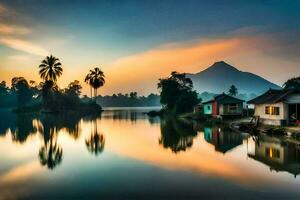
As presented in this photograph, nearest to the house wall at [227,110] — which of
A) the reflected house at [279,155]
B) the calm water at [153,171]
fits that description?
the calm water at [153,171]

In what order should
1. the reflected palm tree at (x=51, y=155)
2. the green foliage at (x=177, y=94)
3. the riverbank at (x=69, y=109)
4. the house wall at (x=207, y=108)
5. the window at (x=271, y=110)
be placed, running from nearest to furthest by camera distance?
the reflected palm tree at (x=51, y=155) < the window at (x=271, y=110) < the house wall at (x=207, y=108) < the green foliage at (x=177, y=94) < the riverbank at (x=69, y=109)

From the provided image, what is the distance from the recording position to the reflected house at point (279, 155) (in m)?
18.7

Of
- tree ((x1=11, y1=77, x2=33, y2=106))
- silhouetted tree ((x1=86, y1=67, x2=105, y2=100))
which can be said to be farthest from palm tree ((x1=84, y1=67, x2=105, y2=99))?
Answer: tree ((x1=11, y1=77, x2=33, y2=106))

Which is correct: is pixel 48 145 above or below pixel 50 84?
below

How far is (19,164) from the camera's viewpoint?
21375 millimetres

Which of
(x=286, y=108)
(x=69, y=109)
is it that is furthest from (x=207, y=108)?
(x=69, y=109)

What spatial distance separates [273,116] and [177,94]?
180 feet

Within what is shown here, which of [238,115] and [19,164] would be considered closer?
[19,164]

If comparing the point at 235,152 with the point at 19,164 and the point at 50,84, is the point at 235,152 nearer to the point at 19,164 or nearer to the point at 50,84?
the point at 19,164

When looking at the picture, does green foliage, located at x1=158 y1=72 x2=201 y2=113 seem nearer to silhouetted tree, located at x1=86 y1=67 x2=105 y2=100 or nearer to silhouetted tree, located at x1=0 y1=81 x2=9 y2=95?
silhouetted tree, located at x1=86 y1=67 x2=105 y2=100

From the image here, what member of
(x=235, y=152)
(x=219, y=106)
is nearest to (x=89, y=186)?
(x=235, y=152)

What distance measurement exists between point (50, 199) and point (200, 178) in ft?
25.9

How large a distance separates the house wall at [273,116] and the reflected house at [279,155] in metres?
9.34

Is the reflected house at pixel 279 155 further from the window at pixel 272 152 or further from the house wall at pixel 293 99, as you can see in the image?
the house wall at pixel 293 99
